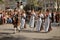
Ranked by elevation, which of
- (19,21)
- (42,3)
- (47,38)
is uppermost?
(42,3)

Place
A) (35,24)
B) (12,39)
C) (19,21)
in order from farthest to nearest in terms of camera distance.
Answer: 1. (35,24)
2. (19,21)
3. (12,39)

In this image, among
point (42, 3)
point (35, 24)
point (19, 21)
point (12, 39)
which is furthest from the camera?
point (42, 3)

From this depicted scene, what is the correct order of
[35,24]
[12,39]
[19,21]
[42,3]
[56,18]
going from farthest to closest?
[42,3], [56,18], [35,24], [19,21], [12,39]

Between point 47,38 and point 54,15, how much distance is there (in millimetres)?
10546

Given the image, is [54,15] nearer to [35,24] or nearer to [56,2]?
[35,24]

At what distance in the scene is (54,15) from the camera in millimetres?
23047

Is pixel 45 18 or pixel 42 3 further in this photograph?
pixel 42 3

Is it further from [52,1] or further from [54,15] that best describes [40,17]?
[52,1]

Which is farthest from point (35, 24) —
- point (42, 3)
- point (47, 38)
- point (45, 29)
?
point (42, 3)

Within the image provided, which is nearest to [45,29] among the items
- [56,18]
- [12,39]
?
[12,39]

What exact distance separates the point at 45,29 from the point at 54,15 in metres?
7.94

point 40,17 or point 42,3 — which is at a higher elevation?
point 42,3

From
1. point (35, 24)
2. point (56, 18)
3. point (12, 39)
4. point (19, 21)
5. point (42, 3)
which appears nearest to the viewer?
point (12, 39)

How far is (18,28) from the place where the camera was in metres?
15.6
